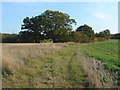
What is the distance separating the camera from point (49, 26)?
5047 centimetres

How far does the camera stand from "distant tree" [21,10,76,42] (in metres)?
49.7

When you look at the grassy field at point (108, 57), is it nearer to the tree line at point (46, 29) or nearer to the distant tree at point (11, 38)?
the tree line at point (46, 29)

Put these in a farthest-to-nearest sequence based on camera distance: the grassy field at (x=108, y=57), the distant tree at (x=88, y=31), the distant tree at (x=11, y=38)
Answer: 1. the distant tree at (x=88, y=31)
2. the distant tree at (x=11, y=38)
3. the grassy field at (x=108, y=57)

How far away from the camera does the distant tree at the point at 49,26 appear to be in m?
49.7

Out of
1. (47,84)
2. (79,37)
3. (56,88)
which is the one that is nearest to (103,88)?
(56,88)

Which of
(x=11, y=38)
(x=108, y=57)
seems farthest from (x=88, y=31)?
(x=108, y=57)

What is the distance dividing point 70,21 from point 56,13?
4.72 meters

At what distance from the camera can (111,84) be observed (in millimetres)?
5789

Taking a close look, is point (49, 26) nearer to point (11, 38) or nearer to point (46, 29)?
point (46, 29)

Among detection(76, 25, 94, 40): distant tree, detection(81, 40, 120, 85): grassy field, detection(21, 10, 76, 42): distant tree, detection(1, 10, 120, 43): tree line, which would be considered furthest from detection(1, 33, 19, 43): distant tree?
detection(76, 25, 94, 40): distant tree

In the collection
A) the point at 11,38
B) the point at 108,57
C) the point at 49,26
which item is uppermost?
the point at 49,26

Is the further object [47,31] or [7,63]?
[47,31]

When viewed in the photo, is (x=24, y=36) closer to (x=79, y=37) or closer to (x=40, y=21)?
(x=40, y=21)

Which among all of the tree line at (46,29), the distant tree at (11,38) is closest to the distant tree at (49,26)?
the tree line at (46,29)
